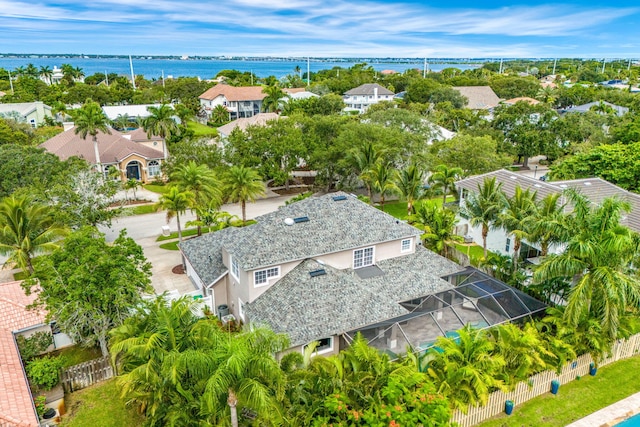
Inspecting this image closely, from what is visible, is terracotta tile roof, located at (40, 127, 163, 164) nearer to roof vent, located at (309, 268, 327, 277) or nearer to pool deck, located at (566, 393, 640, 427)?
roof vent, located at (309, 268, 327, 277)

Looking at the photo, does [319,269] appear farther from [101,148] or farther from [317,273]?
[101,148]

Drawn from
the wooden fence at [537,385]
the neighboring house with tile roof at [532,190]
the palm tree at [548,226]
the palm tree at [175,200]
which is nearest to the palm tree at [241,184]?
the palm tree at [175,200]

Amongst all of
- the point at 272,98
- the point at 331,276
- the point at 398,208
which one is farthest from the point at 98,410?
the point at 272,98

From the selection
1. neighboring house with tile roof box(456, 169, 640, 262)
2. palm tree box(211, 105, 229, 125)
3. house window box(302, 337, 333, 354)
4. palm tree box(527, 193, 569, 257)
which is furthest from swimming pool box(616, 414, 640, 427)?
palm tree box(211, 105, 229, 125)


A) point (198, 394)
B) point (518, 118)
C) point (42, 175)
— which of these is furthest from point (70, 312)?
point (518, 118)

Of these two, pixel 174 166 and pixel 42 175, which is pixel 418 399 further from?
pixel 174 166

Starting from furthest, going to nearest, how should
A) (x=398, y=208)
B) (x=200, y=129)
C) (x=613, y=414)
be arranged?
(x=200, y=129), (x=398, y=208), (x=613, y=414)

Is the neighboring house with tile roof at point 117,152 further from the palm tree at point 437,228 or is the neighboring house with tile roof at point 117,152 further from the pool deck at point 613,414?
the pool deck at point 613,414
